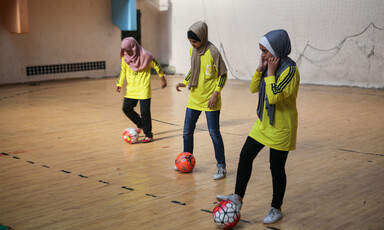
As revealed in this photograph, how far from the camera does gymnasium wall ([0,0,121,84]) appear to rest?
1434 cm

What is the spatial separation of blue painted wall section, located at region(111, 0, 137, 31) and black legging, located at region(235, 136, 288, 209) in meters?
12.3

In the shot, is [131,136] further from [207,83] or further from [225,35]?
[225,35]

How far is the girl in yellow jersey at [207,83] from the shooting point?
5.04 meters

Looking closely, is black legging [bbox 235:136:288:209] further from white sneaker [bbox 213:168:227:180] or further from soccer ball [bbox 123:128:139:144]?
soccer ball [bbox 123:128:139:144]

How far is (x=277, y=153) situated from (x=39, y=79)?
1236 centimetres

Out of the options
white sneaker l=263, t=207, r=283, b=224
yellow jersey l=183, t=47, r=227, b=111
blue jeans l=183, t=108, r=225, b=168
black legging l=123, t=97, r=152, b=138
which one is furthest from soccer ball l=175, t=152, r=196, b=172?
black legging l=123, t=97, r=152, b=138

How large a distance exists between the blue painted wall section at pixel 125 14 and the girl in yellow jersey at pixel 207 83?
34.9ft

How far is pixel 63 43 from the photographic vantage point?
50.1ft

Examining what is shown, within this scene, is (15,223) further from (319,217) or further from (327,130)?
(327,130)

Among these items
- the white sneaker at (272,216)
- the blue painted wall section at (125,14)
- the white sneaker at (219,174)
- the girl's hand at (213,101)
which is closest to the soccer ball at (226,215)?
the white sneaker at (272,216)

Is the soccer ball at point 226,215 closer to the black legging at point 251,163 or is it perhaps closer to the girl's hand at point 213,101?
the black legging at point 251,163

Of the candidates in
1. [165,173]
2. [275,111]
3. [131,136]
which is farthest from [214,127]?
[131,136]

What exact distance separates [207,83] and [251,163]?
154 cm

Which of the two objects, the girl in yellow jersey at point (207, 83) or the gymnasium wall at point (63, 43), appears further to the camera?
the gymnasium wall at point (63, 43)
